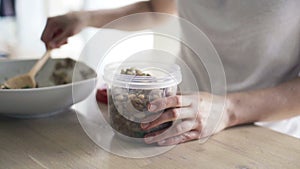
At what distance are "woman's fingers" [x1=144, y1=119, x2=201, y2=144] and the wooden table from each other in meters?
0.03

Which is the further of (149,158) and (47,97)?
(47,97)

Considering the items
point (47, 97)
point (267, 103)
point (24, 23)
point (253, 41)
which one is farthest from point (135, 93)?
point (24, 23)

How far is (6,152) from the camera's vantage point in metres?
0.68

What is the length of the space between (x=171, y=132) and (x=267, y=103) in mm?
257

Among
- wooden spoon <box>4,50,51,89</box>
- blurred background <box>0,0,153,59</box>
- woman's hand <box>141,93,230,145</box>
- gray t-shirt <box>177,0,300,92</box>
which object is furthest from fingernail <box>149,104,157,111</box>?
blurred background <box>0,0,153,59</box>

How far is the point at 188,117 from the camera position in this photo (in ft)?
2.33

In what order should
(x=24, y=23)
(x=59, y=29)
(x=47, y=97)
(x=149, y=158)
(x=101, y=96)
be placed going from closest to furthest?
(x=149, y=158) → (x=47, y=97) → (x=101, y=96) → (x=59, y=29) → (x=24, y=23)

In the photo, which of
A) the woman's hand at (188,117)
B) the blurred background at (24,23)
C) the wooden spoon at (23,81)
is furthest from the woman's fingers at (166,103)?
the blurred background at (24,23)

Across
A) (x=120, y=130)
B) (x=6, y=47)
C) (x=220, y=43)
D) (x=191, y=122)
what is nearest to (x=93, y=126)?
(x=120, y=130)

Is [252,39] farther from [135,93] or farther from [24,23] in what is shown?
[24,23]

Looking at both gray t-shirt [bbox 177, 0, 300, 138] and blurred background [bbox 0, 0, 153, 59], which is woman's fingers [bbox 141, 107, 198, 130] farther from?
blurred background [bbox 0, 0, 153, 59]

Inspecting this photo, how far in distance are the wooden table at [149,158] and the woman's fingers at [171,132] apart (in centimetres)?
3

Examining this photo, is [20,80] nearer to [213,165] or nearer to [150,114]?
[150,114]

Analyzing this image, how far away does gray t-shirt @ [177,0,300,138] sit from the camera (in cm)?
90
